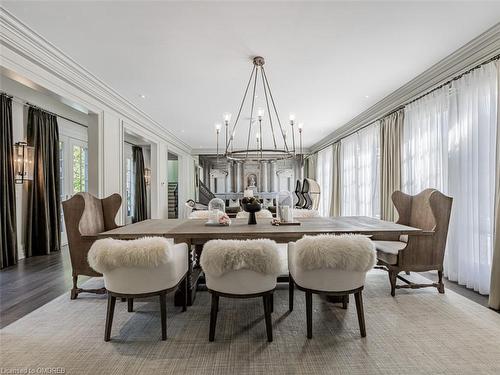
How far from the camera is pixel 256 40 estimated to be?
263 centimetres

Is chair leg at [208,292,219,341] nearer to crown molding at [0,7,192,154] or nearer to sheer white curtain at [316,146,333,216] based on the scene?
crown molding at [0,7,192,154]

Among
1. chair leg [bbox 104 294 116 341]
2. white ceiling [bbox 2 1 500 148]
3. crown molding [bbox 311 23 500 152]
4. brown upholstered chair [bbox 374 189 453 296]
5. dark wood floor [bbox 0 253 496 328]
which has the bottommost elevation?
dark wood floor [bbox 0 253 496 328]

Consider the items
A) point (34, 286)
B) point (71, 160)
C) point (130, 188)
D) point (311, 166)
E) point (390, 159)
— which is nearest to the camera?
point (34, 286)

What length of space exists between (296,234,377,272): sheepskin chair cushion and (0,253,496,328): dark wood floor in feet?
5.67

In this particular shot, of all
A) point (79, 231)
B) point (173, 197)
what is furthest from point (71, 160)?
point (173, 197)

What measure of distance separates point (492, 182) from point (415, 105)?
1.62 m

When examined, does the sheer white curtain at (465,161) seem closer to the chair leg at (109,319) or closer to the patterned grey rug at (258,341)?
the patterned grey rug at (258,341)

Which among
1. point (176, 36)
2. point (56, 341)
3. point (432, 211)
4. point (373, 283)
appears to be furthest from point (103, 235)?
point (432, 211)

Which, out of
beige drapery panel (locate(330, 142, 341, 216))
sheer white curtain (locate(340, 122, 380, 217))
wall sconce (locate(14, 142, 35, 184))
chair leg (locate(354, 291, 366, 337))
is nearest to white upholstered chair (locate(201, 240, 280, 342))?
chair leg (locate(354, 291, 366, 337))

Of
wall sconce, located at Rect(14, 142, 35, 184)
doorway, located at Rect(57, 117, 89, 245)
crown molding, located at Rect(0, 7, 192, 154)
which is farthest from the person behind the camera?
doorway, located at Rect(57, 117, 89, 245)

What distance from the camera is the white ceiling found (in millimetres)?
2203

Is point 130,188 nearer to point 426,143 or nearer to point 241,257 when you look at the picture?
point 241,257

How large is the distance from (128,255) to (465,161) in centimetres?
363

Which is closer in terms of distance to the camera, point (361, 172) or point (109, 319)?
point (109, 319)
